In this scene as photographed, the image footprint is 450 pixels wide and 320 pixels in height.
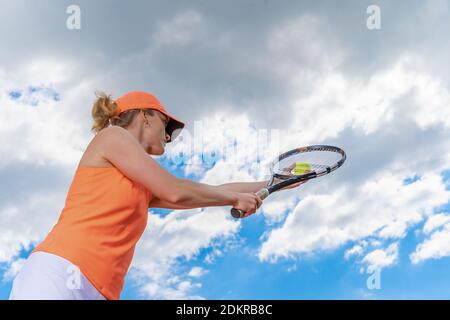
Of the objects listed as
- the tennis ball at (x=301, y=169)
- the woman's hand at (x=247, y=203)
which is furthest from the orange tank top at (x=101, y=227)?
the tennis ball at (x=301, y=169)

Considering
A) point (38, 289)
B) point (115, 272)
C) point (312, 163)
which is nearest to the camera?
point (38, 289)

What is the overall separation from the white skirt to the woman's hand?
1402mm

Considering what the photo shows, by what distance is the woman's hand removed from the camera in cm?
441

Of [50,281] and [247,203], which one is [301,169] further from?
[50,281]

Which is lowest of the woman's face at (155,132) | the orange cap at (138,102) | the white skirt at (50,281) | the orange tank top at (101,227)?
the white skirt at (50,281)

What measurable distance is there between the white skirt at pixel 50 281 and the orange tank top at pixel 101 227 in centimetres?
4

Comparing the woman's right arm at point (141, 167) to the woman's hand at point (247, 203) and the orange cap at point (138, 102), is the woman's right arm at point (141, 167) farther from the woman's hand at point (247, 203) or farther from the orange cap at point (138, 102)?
the woman's hand at point (247, 203)

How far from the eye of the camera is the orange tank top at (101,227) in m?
3.37

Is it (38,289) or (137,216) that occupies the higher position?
(137,216)

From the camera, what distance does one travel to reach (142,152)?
3.57 meters

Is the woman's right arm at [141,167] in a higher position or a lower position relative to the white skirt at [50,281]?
higher
